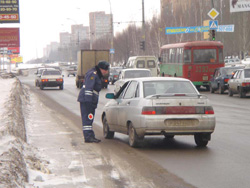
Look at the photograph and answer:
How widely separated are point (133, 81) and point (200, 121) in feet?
6.78

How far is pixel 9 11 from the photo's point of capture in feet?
178

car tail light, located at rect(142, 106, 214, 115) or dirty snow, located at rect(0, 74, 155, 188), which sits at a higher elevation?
car tail light, located at rect(142, 106, 214, 115)

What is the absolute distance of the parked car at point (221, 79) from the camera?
33312mm

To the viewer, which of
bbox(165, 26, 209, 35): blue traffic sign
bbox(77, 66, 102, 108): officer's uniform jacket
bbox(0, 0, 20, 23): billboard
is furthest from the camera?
bbox(165, 26, 209, 35): blue traffic sign

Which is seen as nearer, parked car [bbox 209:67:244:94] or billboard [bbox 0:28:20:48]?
parked car [bbox 209:67:244:94]

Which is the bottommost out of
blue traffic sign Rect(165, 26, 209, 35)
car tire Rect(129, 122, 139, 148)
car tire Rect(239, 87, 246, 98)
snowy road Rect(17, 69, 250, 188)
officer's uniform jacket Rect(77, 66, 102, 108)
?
car tire Rect(239, 87, 246, 98)

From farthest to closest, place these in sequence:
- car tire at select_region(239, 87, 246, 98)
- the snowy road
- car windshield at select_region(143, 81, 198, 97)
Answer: car tire at select_region(239, 87, 246, 98)
car windshield at select_region(143, 81, 198, 97)
the snowy road

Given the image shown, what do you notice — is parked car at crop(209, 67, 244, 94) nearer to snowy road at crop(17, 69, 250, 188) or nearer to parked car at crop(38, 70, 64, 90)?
parked car at crop(38, 70, 64, 90)

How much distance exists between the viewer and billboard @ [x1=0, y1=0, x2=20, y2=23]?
178ft

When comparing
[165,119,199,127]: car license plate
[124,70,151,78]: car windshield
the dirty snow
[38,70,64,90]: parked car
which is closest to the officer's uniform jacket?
the dirty snow

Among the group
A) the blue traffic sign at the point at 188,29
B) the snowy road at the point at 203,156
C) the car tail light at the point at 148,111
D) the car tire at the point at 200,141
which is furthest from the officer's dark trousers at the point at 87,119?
the blue traffic sign at the point at 188,29

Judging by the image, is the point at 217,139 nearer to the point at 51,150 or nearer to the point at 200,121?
the point at 200,121

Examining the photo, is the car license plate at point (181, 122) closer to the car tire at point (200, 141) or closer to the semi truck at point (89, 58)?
the car tire at point (200, 141)

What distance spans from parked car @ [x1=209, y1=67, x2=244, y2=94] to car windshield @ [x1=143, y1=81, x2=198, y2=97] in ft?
71.7
